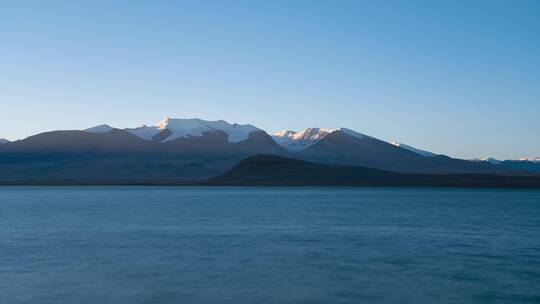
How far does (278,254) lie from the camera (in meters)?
27.7

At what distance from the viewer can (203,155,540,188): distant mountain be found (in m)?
156

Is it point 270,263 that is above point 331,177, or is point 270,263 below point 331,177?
below

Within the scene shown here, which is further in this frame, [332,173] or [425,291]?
[332,173]

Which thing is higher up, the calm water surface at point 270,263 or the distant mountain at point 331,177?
the distant mountain at point 331,177

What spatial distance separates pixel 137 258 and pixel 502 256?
47.6 feet

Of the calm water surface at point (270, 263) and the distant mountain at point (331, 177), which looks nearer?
the calm water surface at point (270, 263)

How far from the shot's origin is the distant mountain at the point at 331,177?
510 ft

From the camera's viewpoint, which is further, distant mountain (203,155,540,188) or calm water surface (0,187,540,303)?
distant mountain (203,155,540,188)

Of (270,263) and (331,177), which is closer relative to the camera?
(270,263)

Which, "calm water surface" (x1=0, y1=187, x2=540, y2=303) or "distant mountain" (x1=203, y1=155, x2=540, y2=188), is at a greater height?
"distant mountain" (x1=203, y1=155, x2=540, y2=188)

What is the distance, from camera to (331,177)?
161000mm

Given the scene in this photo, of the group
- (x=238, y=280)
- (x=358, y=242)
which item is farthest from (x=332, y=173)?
(x=238, y=280)

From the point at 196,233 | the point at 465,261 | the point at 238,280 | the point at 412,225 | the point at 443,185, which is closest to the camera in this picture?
the point at 238,280

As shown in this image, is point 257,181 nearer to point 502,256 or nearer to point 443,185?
point 443,185
